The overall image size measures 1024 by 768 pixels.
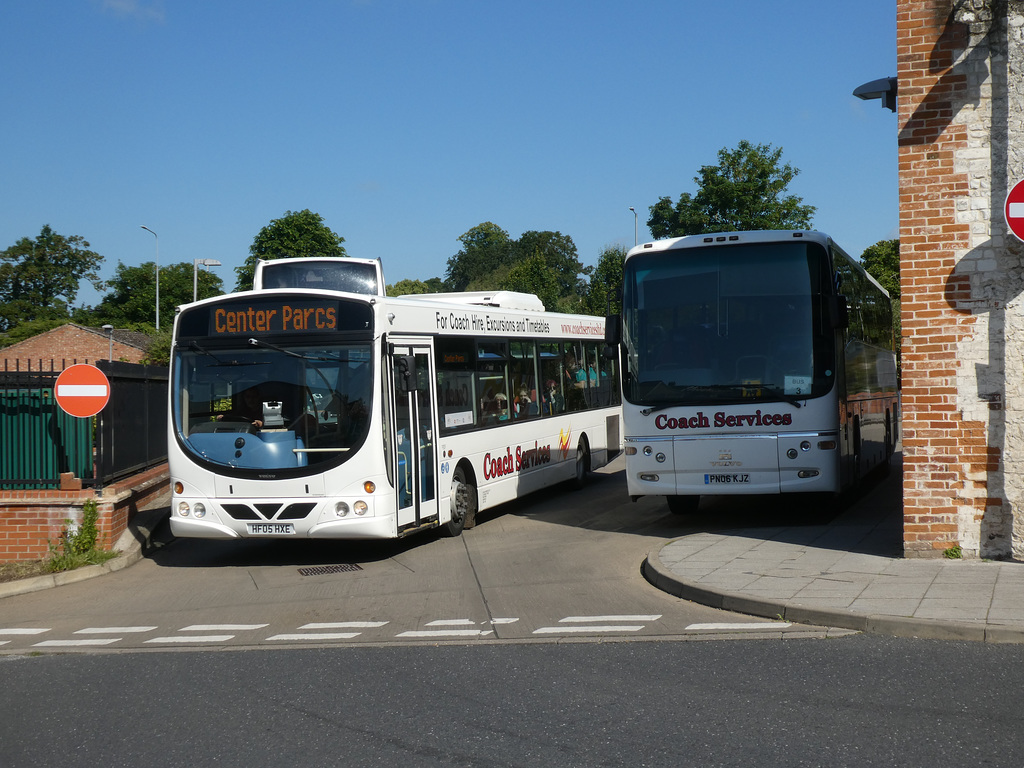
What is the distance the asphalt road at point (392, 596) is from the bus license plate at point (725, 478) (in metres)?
0.86

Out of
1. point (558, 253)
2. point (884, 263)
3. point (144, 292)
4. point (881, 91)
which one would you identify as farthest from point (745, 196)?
point (558, 253)

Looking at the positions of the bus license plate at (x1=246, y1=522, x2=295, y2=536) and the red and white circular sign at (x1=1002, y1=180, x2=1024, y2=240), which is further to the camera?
the bus license plate at (x1=246, y1=522, x2=295, y2=536)

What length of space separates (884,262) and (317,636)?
3216 inches

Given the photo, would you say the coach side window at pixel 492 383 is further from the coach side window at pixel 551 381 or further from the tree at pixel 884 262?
the tree at pixel 884 262

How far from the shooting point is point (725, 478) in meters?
13.0

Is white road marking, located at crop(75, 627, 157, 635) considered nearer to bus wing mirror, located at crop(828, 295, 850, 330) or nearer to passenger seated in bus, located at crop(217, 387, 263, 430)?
passenger seated in bus, located at crop(217, 387, 263, 430)

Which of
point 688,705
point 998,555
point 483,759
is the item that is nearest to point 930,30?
point 998,555

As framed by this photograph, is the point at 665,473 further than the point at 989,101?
Yes

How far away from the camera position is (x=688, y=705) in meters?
5.96

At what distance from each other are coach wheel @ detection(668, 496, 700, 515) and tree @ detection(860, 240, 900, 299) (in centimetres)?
6725

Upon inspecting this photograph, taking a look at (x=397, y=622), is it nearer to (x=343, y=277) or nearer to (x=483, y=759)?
(x=483, y=759)

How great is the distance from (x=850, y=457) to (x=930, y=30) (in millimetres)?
6083

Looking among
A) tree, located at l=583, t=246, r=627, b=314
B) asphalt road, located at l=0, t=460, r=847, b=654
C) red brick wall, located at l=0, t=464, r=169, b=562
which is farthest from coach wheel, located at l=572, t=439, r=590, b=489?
tree, located at l=583, t=246, r=627, b=314

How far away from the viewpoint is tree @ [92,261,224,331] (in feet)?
332
